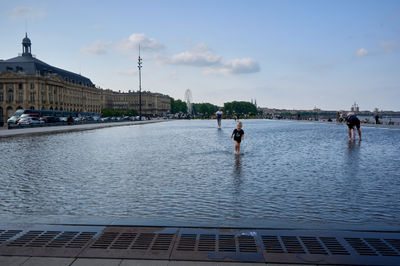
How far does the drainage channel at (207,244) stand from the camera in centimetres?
411

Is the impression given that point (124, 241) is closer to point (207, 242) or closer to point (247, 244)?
point (207, 242)

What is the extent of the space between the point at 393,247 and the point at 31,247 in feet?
14.6

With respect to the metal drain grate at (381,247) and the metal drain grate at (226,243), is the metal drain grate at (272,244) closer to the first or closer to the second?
the metal drain grate at (226,243)

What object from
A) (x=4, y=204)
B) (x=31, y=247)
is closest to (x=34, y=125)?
(x=4, y=204)

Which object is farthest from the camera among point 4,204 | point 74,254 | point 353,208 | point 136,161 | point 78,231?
point 136,161

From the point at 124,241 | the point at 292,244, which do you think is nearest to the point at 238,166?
the point at 292,244

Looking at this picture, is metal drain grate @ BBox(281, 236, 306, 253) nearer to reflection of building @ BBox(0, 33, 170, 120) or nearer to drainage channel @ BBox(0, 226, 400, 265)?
drainage channel @ BBox(0, 226, 400, 265)

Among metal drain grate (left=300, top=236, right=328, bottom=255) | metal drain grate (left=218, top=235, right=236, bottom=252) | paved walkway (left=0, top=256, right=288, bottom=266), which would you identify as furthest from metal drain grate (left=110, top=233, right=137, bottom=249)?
metal drain grate (left=300, top=236, right=328, bottom=255)

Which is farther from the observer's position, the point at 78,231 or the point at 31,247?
the point at 78,231

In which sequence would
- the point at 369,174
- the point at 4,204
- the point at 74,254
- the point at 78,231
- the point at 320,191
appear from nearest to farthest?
the point at 74,254 → the point at 78,231 → the point at 4,204 → the point at 320,191 → the point at 369,174

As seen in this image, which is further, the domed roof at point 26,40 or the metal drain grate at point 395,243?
the domed roof at point 26,40

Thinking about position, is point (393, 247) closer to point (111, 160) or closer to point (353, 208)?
point (353, 208)

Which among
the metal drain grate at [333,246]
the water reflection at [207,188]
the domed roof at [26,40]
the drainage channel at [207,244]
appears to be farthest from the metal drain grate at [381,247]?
the domed roof at [26,40]

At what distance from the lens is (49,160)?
12789 mm
